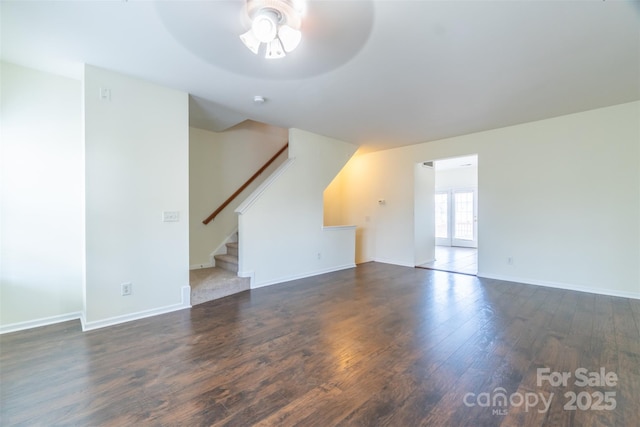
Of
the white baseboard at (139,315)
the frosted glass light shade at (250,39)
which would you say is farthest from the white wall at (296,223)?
the frosted glass light shade at (250,39)

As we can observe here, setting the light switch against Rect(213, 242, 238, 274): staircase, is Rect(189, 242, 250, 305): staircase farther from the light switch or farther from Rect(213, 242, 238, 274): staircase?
the light switch

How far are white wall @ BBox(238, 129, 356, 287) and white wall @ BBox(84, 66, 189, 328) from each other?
1072mm

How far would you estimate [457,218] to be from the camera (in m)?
A: 9.30

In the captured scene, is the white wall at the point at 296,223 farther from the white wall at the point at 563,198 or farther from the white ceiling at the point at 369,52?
the white wall at the point at 563,198

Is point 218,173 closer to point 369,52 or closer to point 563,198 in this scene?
point 369,52

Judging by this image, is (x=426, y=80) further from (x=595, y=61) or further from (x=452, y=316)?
(x=452, y=316)

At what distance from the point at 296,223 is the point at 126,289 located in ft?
8.45

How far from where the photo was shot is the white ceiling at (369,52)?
6.17ft

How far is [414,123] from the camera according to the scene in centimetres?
424

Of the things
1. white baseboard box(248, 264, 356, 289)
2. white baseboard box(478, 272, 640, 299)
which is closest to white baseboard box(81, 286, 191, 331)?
white baseboard box(248, 264, 356, 289)

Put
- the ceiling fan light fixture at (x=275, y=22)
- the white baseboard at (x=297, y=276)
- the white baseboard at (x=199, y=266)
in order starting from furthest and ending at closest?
the white baseboard at (x=199, y=266) → the white baseboard at (x=297, y=276) → the ceiling fan light fixture at (x=275, y=22)

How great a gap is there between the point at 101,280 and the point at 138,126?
168 cm

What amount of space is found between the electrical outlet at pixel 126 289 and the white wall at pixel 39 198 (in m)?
0.65

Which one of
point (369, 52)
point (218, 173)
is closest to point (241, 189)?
point (218, 173)
